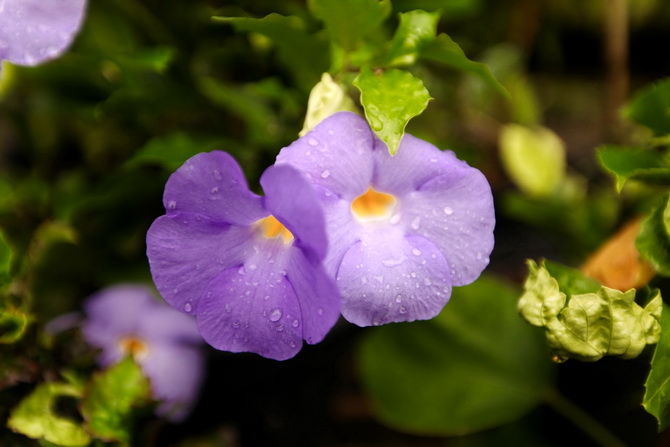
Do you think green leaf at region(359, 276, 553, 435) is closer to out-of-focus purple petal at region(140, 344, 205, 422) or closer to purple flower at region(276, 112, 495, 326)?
out-of-focus purple petal at region(140, 344, 205, 422)

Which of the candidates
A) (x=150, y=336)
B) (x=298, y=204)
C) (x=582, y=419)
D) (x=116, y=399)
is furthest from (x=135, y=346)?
(x=582, y=419)

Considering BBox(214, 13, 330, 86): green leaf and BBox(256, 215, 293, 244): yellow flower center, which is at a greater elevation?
BBox(214, 13, 330, 86): green leaf

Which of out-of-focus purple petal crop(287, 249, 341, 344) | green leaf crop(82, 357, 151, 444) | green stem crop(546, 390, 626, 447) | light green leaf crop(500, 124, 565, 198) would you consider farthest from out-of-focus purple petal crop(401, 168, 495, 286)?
light green leaf crop(500, 124, 565, 198)

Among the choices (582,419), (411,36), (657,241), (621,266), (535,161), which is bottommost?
(582,419)

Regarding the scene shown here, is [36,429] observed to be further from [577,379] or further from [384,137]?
[577,379]

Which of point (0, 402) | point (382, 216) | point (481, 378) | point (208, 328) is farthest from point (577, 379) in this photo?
point (0, 402)

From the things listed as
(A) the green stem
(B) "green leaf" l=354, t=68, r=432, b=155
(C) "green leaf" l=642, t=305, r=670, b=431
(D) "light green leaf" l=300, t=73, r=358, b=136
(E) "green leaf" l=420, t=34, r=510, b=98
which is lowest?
(A) the green stem

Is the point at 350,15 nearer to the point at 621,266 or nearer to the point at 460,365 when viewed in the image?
the point at 621,266
